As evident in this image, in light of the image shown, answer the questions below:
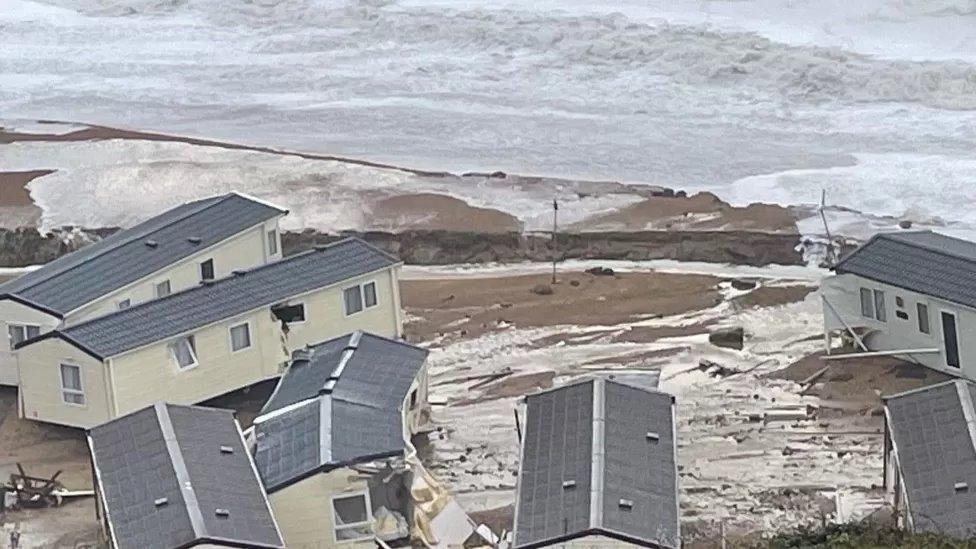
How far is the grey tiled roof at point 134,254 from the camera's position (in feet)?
79.0

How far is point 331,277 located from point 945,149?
1490 centimetres

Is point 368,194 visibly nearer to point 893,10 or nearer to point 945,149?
point 945,149

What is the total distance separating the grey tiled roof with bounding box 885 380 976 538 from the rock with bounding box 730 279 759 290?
835 centimetres

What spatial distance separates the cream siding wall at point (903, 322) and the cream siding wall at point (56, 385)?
907cm

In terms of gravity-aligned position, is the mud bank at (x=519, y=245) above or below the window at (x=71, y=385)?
below

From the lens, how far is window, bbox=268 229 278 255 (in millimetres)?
26328

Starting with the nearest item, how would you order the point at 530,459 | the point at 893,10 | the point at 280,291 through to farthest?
the point at 530,459 → the point at 280,291 → the point at 893,10

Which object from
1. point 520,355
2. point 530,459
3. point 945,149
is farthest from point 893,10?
point 530,459

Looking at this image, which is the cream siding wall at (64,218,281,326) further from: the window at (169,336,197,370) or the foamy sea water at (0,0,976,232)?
the foamy sea water at (0,0,976,232)

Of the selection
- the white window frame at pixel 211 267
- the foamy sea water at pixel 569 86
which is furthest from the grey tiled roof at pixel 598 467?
the foamy sea water at pixel 569 86

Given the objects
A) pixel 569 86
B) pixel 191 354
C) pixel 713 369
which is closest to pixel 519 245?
pixel 713 369

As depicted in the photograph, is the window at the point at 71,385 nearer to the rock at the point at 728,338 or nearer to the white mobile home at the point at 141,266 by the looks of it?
the white mobile home at the point at 141,266

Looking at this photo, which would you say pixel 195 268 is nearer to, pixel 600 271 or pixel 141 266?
pixel 141 266

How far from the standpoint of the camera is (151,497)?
18000 millimetres
